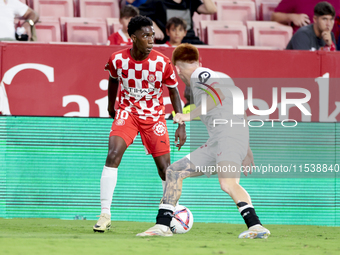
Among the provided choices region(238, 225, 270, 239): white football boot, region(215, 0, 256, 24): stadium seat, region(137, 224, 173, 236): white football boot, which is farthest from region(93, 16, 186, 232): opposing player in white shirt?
region(215, 0, 256, 24): stadium seat

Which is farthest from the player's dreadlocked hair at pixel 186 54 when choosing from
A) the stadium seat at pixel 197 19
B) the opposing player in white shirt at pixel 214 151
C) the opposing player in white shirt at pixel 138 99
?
the stadium seat at pixel 197 19

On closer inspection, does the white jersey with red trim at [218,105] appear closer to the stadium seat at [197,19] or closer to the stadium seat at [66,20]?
the stadium seat at [66,20]

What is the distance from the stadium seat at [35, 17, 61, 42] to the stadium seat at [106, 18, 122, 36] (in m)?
0.86

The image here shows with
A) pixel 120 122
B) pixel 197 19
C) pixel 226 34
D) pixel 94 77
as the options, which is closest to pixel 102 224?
pixel 120 122

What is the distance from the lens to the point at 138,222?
657cm

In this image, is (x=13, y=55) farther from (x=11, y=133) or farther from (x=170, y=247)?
(x=170, y=247)

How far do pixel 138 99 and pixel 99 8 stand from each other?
464 centimetres

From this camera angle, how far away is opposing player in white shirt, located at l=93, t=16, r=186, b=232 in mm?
4918

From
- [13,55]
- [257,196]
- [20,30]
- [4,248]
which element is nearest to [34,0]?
[20,30]

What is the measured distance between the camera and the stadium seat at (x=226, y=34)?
891 cm

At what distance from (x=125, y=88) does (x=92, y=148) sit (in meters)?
1.96

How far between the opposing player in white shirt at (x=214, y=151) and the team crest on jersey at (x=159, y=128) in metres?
0.72

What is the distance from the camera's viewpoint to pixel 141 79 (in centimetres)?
512

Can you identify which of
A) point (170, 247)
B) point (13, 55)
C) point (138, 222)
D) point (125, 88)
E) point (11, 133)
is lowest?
point (138, 222)
